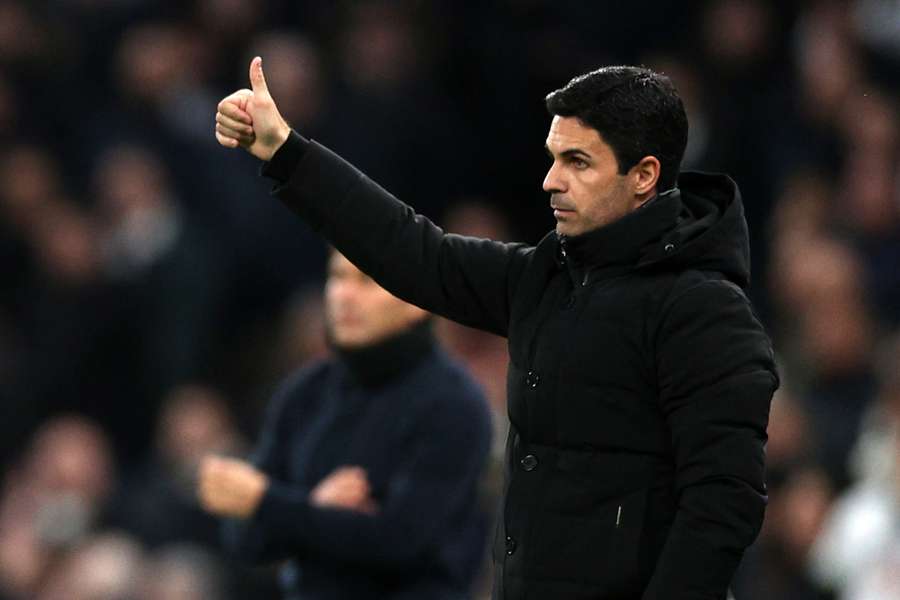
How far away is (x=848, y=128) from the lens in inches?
298

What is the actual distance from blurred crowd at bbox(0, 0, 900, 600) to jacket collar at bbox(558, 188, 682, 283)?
10.9 ft

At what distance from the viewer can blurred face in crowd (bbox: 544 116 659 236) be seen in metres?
3.19

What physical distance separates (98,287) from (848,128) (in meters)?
3.44

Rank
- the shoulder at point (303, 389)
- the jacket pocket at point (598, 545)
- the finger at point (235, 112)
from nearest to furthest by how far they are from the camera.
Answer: the jacket pocket at point (598, 545), the finger at point (235, 112), the shoulder at point (303, 389)

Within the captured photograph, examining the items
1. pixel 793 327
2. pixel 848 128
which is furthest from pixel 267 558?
pixel 848 128

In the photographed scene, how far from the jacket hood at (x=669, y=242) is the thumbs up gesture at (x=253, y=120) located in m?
0.54

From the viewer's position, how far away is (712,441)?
3.02 meters

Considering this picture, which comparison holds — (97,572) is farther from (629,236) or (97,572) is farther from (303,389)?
(629,236)

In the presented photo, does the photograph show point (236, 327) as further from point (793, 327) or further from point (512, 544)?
point (512, 544)

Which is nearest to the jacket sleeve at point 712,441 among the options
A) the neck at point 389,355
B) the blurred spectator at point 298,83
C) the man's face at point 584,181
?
the man's face at point 584,181

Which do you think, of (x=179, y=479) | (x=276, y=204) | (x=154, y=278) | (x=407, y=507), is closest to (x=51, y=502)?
(x=179, y=479)

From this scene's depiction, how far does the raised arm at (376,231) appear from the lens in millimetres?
3289

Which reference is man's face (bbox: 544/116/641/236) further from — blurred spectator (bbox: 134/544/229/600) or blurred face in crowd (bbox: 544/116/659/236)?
blurred spectator (bbox: 134/544/229/600)

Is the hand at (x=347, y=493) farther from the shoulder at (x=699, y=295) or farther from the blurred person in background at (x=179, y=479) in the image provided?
the blurred person in background at (x=179, y=479)
